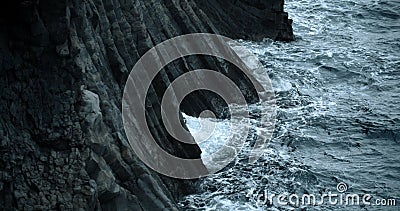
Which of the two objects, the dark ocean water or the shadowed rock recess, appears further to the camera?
the dark ocean water

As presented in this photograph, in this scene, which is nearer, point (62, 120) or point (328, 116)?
point (62, 120)

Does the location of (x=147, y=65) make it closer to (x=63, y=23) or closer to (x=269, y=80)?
(x=63, y=23)

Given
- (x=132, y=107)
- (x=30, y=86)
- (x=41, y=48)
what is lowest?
(x=132, y=107)

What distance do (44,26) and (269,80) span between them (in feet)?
56.2

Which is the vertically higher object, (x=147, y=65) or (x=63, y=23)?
(x=63, y=23)

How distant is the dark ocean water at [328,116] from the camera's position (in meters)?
22.2

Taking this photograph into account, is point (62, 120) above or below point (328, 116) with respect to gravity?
above

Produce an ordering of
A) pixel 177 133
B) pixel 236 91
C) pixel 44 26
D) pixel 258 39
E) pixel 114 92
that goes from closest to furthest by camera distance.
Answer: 1. pixel 44 26
2. pixel 114 92
3. pixel 177 133
4. pixel 236 91
5. pixel 258 39

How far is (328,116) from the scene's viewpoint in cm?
2769

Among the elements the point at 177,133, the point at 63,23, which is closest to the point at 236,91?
the point at 177,133

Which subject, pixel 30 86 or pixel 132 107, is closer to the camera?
pixel 30 86

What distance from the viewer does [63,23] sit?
1514 centimetres

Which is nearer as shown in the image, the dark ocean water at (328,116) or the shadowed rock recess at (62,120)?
the shadowed rock recess at (62,120)

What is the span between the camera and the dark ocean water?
72.8 feet
